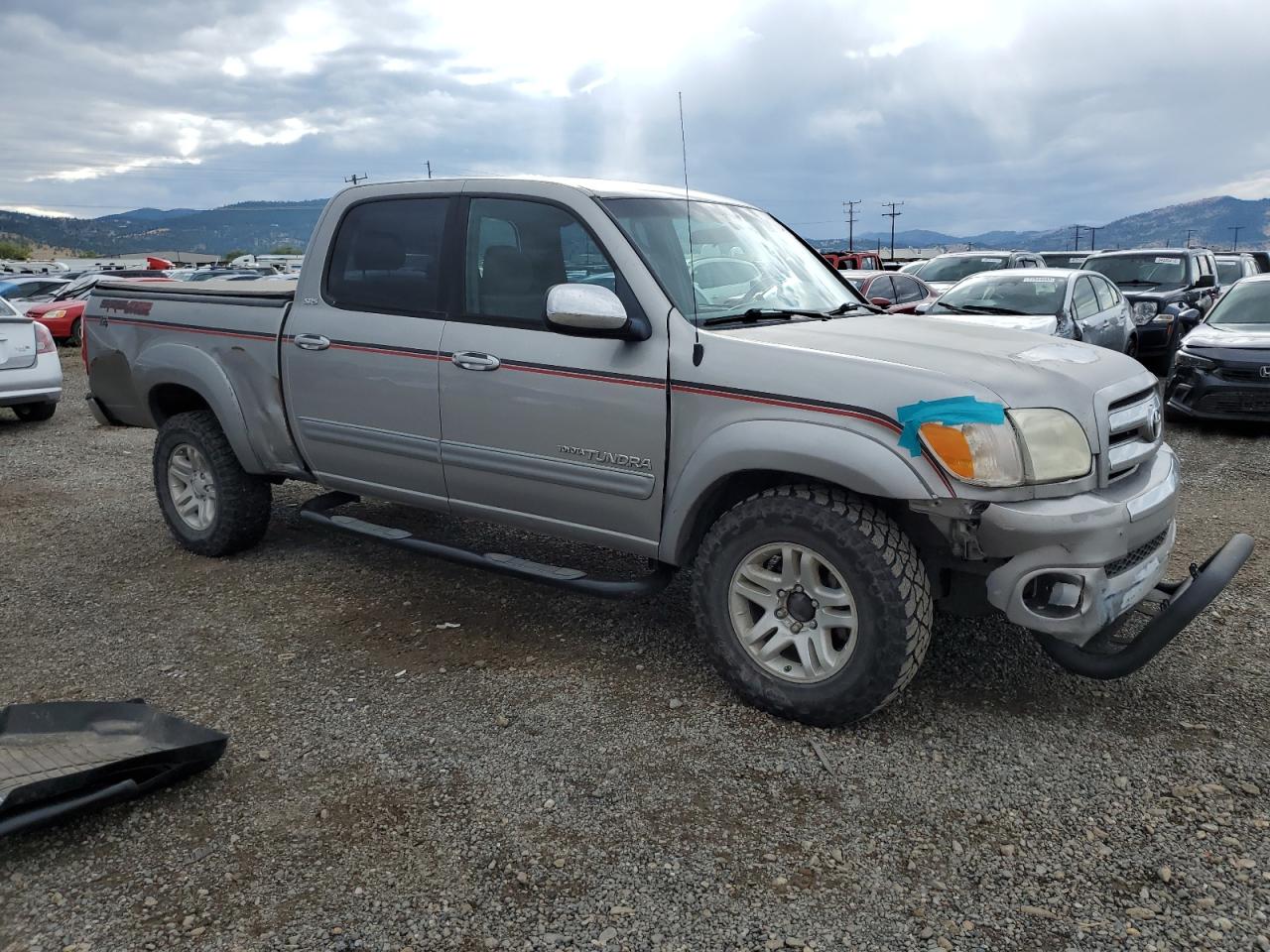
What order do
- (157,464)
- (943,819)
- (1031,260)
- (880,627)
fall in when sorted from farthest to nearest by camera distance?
1. (1031,260)
2. (157,464)
3. (880,627)
4. (943,819)

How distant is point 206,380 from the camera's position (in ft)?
17.0

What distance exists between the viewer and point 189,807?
3.15m

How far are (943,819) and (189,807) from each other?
→ 2.30m

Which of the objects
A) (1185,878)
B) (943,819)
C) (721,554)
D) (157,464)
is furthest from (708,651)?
(157,464)

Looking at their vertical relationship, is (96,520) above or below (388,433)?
below

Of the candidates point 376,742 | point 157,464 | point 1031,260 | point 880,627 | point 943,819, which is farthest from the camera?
point 1031,260

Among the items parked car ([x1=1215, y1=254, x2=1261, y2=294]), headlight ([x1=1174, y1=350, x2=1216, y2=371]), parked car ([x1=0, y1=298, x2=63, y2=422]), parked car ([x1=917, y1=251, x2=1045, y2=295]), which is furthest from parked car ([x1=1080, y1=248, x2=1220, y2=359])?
parked car ([x1=0, y1=298, x2=63, y2=422])

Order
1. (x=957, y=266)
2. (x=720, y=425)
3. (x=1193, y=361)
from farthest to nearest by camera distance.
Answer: (x=957, y=266)
(x=1193, y=361)
(x=720, y=425)

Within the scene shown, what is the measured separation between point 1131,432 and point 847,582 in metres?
1.22

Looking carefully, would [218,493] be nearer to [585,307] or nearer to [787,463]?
[585,307]

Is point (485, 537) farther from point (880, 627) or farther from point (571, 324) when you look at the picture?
point (880, 627)

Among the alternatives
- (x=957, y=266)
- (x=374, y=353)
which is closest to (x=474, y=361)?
(x=374, y=353)

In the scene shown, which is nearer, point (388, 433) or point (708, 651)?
point (708, 651)

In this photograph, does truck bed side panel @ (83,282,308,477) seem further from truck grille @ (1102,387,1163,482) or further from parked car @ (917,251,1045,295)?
parked car @ (917,251,1045,295)
